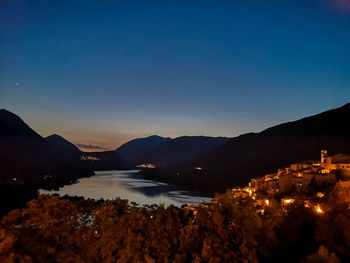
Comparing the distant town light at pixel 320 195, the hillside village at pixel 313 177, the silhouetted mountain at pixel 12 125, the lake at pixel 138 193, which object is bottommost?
the lake at pixel 138 193

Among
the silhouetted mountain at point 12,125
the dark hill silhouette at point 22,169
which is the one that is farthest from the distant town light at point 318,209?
the silhouetted mountain at point 12,125

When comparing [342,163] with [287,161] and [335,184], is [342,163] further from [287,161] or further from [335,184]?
[287,161]

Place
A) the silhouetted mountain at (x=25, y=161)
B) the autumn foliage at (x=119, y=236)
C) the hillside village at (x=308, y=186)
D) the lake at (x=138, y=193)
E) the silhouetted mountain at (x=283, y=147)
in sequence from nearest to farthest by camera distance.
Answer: the autumn foliage at (x=119, y=236) → the hillside village at (x=308, y=186) → the lake at (x=138, y=193) → the silhouetted mountain at (x=283, y=147) → the silhouetted mountain at (x=25, y=161)

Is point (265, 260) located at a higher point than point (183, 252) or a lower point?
lower

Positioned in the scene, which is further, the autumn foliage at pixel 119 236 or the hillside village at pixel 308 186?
the hillside village at pixel 308 186

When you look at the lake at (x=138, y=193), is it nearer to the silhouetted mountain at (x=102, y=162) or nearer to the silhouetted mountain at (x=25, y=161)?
the silhouetted mountain at (x=25, y=161)

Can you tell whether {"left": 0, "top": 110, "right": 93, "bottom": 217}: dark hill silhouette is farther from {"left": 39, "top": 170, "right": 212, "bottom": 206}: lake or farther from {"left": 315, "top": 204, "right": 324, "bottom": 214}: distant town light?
{"left": 315, "top": 204, "right": 324, "bottom": 214}: distant town light

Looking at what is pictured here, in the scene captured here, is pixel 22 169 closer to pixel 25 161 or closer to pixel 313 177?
pixel 25 161

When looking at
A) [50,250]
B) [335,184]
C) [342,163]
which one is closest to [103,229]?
[50,250]
